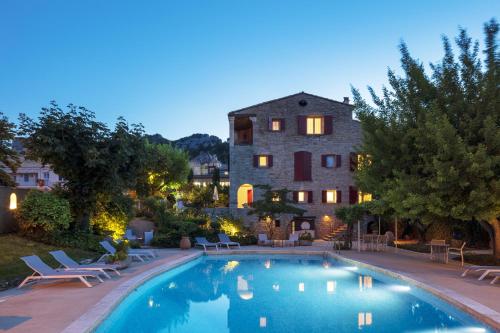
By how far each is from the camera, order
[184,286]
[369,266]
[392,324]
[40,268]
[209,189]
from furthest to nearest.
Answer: [209,189]
[369,266]
[184,286]
[40,268]
[392,324]

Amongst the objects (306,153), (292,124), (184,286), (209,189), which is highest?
(292,124)

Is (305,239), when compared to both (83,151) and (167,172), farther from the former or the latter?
(167,172)

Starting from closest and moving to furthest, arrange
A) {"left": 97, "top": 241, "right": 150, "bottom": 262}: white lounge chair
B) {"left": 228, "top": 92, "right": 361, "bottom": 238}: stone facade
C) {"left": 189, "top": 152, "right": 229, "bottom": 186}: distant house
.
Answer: {"left": 97, "top": 241, "right": 150, "bottom": 262}: white lounge chair < {"left": 228, "top": 92, "right": 361, "bottom": 238}: stone facade < {"left": 189, "top": 152, "right": 229, "bottom": 186}: distant house

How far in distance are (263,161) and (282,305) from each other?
2035cm

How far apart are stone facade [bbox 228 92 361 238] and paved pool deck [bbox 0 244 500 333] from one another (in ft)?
47.7

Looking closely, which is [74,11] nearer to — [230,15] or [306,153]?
[230,15]

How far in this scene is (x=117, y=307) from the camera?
9109mm

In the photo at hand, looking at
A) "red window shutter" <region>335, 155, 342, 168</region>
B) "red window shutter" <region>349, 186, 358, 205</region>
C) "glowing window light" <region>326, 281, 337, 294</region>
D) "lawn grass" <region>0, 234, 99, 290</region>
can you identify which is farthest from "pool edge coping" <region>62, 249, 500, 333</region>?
"red window shutter" <region>335, 155, 342, 168</region>

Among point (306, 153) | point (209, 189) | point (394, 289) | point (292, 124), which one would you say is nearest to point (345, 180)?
point (306, 153)

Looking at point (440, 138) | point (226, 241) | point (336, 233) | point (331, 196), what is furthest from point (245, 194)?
point (440, 138)

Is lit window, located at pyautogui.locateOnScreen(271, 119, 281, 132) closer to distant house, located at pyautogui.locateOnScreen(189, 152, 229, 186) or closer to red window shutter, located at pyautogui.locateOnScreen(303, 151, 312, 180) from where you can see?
red window shutter, located at pyautogui.locateOnScreen(303, 151, 312, 180)

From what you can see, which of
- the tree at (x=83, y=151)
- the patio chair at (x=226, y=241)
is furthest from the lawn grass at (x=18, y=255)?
the patio chair at (x=226, y=241)

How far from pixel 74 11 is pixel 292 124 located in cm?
1501

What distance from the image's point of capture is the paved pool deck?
712 centimetres
